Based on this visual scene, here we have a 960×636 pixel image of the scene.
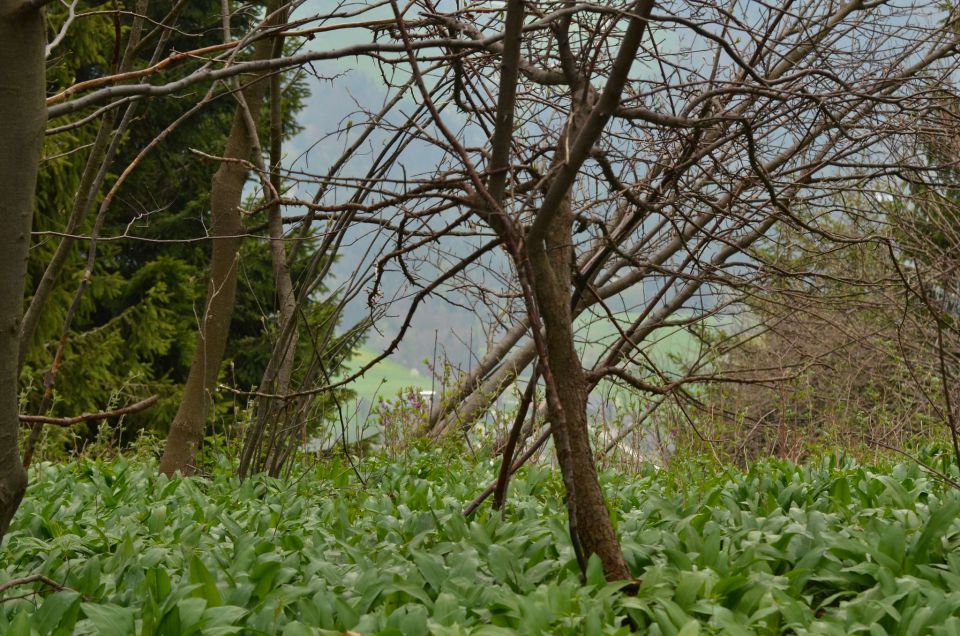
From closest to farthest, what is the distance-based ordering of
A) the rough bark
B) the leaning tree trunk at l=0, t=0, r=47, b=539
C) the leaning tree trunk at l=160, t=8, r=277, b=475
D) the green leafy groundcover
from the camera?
the leaning tree trunk at l=0, t=0, r=47, b=539 < the green leafy groundcover < the rough bark < the leaning tree trunk at l=160, t=8, r=277, b=475

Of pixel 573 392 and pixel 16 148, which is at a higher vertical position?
pixel 16 148

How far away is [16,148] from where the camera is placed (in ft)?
7.66

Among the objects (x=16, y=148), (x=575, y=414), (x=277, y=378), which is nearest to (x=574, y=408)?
(x=575, y=414)

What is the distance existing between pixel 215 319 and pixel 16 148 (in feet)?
11.9

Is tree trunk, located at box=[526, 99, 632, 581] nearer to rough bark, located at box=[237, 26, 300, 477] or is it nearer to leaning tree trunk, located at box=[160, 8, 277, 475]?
rough bark, located at box=[237, 26, 300, 477]

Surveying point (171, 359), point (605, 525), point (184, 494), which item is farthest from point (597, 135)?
point (171, 359)

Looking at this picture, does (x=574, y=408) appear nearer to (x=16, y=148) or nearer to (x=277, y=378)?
(x=16, y=148)

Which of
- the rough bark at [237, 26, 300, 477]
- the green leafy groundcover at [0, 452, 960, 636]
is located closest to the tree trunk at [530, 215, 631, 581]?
the green leafy groundcover at [0, 452, 960, 636]

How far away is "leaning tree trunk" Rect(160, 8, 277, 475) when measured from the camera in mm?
5750

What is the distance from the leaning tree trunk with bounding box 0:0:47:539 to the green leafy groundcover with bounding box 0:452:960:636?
2.84 ft

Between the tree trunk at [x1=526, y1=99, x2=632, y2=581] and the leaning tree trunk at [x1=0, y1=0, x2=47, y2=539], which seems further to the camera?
the tree trunk at [x1=526, y1=99, x2=632, y2=581]

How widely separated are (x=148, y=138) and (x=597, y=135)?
1093 centimetres

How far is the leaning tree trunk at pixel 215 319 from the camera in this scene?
18.9ft

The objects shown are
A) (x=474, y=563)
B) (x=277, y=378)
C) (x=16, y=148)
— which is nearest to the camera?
(x=16, y=148)
